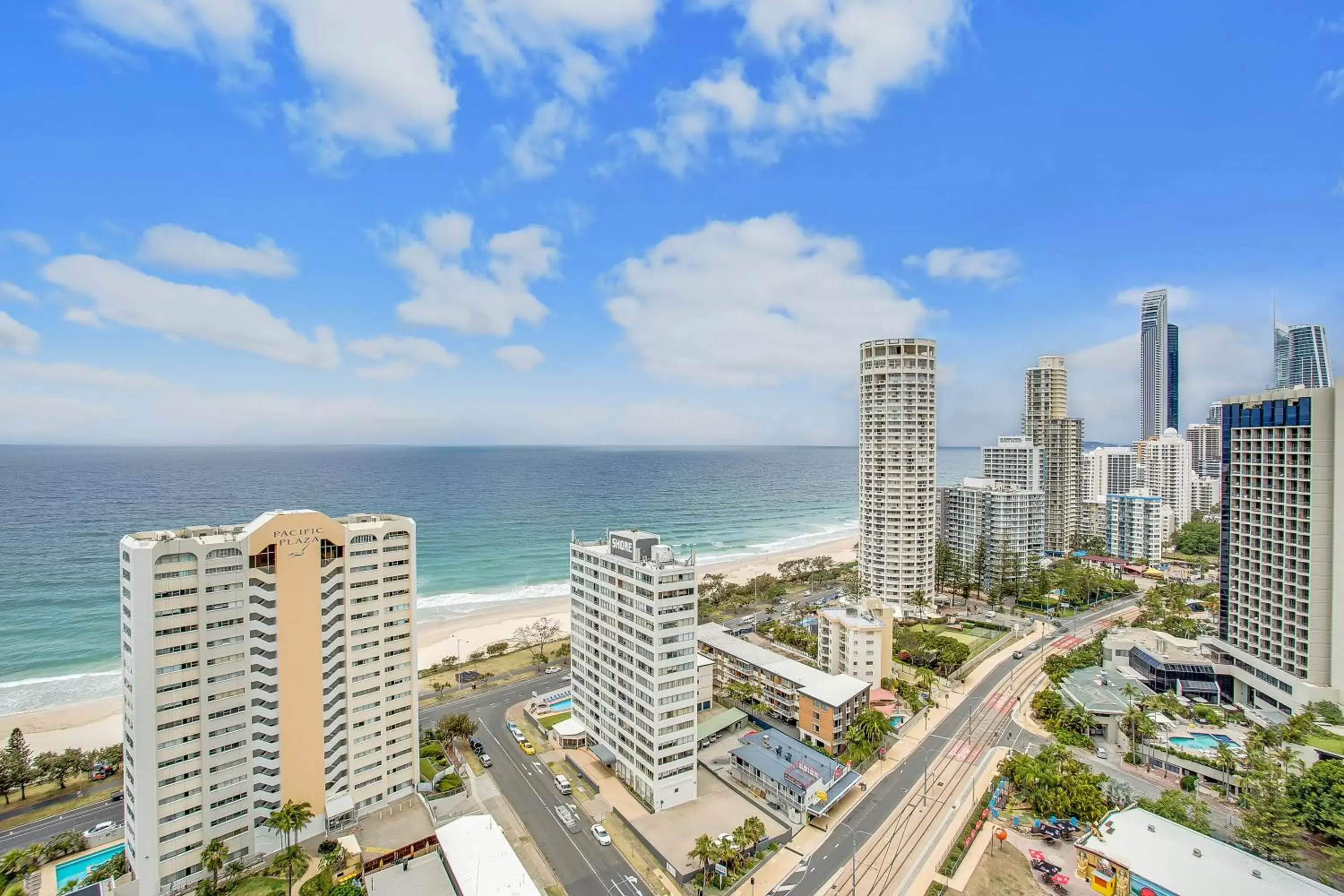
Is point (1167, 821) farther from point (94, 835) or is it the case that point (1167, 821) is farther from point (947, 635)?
point (94, 835)

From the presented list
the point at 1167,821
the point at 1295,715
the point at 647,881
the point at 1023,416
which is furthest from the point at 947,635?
the point at 1023,416

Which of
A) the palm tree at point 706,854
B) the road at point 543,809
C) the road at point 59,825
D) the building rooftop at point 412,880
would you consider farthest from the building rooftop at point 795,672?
the road at point 59,825

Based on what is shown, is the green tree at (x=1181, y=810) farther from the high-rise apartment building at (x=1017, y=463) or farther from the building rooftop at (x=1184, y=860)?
the high-rise apartment building at (x=1017, y=463)

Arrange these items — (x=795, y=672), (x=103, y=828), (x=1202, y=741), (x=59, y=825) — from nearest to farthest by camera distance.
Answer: (x=103, y=828) → (x=59, y=825) → (x=1202, y=741) → (x=795, y=672)

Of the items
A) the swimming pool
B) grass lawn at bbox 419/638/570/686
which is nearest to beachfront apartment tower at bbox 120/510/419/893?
grass lawn at bbox 419/638/570/686

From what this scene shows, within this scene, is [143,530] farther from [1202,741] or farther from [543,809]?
[1202,741]

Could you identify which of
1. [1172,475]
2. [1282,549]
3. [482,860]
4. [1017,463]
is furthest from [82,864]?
[1172,475]
